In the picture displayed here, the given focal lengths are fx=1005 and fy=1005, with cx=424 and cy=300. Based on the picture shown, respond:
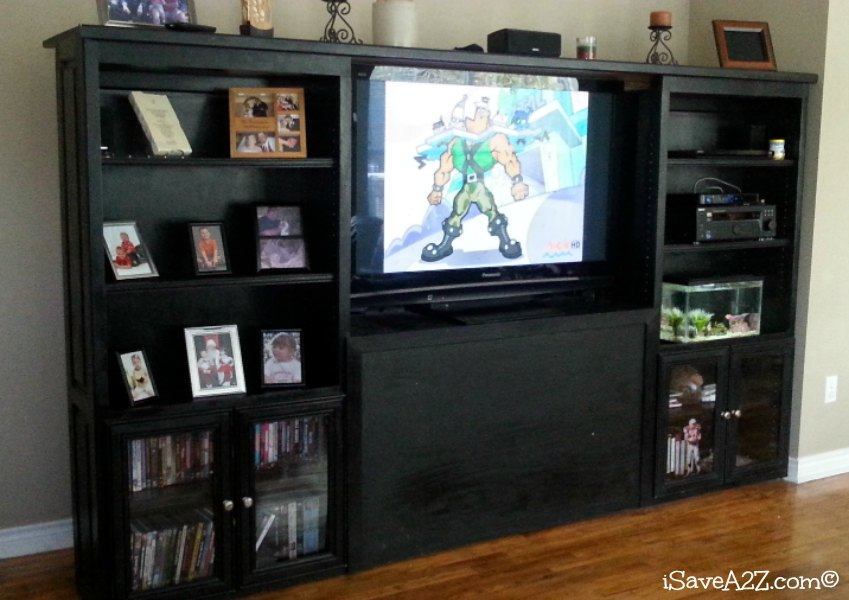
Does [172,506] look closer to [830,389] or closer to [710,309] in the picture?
[710,309]

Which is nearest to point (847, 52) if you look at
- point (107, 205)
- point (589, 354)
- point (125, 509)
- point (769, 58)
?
point (769, 58)

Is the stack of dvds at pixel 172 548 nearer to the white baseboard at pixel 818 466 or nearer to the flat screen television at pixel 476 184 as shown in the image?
the flat screen television at pixel 476 184

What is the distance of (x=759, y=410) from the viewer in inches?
162

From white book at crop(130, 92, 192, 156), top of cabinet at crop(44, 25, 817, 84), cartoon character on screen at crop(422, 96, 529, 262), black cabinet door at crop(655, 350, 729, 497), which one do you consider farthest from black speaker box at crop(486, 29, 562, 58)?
black cabinet door at crop(655, 350, 729, 497)

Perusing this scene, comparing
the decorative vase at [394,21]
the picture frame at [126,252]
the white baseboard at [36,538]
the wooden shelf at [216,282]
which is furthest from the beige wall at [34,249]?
the wooden shelf at [216,282]

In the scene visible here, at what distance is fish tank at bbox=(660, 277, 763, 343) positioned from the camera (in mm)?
3928

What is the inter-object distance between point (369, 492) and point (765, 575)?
132cm

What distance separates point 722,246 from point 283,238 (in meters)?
1.77

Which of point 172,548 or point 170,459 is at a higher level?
point 170,459

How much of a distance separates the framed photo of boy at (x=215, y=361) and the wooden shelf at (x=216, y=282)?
0.62 feet

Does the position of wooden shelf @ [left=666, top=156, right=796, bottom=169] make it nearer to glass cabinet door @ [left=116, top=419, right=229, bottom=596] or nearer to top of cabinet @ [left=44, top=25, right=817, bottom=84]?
top of cabinet @ [left=44, top=25, right=817, bottom=84]

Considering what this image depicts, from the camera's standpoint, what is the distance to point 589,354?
11.8 feet

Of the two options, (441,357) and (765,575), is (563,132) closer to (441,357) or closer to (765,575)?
(441,357)

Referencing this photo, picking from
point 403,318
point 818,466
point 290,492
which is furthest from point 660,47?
point 290,492
